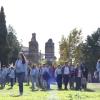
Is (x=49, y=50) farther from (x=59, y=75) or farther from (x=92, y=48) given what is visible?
(x=59, y=75)

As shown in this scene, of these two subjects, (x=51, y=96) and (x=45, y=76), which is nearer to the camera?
(x=51, y=96)

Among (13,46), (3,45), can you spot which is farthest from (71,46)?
(3,45)

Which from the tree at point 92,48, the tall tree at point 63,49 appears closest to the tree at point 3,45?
the tall tree at point 63,49

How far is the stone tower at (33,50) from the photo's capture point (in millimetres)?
123438

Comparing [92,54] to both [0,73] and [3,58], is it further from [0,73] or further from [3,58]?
[0,73]

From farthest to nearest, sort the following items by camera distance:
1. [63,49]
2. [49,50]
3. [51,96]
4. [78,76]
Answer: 1. [49,50]
2. [63,49]
3. [78,76]
4. [51,96]

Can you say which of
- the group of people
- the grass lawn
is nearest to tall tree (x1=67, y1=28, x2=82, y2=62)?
the group of people

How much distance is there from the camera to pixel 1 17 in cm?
9181

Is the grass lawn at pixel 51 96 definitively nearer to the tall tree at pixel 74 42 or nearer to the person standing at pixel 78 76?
the person standing at pixel 78 76

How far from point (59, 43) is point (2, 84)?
2536 inches

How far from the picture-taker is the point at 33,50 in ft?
Result: 414

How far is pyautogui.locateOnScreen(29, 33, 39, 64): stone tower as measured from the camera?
405 feet

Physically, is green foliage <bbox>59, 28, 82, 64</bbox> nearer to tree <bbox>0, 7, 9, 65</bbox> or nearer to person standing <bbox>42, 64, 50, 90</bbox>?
tree <bbox>0, 7, 9, 65</bbox>

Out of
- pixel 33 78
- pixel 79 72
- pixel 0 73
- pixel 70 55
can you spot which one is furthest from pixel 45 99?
pixel 70 55
